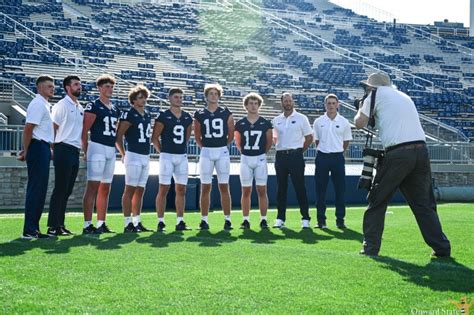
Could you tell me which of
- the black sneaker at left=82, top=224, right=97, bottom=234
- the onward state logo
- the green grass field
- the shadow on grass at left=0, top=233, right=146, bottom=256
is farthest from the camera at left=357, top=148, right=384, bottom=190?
the black sneaker at left=82, top=224, right=97, bottom=234

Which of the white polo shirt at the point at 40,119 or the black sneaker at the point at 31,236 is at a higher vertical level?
the white polo shirt at the point at 40,119

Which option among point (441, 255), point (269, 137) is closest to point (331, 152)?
point (269, 137)

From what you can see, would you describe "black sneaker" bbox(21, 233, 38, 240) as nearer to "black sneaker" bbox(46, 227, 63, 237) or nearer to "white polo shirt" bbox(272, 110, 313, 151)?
"black sneaker" bbox(46, 227, 63, 237)

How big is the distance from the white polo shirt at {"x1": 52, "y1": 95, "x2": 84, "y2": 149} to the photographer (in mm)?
A: 3977

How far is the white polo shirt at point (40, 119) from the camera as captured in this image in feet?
28.9

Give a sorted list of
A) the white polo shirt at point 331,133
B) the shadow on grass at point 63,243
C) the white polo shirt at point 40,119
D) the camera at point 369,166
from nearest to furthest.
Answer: the camera at point 369,166 < the shadow on grass at point 63,243 < the white polo shirt at point 40,119 < the white polo shirt at point 331,133

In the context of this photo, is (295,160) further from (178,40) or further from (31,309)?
(178,40)

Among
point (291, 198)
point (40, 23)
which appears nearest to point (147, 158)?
point (291, 198)

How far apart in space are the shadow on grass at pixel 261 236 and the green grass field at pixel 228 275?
0.05 ft

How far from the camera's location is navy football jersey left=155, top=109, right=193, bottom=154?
10430 mm

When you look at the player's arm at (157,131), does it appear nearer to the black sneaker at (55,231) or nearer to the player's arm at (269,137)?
the player's arm at (269,137)

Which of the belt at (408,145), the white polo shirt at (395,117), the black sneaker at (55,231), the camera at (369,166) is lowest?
the black sneaker at (55,231)

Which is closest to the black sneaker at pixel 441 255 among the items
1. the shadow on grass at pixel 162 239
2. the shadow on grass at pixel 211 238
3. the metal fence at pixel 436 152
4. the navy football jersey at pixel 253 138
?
the shadow on grass at pixel 211 238

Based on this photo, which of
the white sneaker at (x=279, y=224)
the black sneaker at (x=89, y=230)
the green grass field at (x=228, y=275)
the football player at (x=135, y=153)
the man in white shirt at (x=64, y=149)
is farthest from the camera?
the white sneaker at (x=279, y=224)
